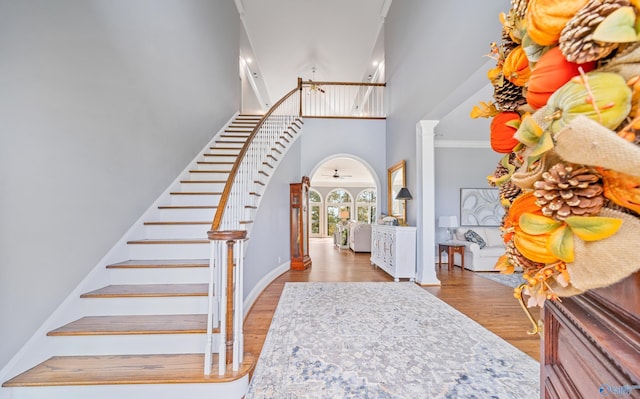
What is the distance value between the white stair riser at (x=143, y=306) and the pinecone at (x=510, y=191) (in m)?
2.18

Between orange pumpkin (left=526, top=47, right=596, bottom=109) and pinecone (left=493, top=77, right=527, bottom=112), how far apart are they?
0.12 meters

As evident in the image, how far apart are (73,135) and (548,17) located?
280 cm

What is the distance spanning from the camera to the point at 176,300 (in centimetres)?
220

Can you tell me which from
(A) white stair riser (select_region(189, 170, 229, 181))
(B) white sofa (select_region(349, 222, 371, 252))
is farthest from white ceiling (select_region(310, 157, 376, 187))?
(A) white stair riser (select_region(189, 170, 229, 181))

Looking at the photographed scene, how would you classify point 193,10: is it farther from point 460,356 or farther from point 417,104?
point 460,356

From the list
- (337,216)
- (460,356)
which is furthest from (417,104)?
(337,216)

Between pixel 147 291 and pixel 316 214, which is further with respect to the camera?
pixel 316 214

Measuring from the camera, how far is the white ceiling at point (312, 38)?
6.66 metres

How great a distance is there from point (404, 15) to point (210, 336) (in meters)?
5.96

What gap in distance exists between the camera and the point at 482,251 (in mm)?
5449

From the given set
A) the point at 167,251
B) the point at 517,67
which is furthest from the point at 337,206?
the point at 517,67

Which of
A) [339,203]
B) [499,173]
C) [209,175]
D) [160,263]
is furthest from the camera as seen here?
[339,203]

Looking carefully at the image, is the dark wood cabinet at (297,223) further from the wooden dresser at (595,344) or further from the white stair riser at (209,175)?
the wooden dresser at (595,344)

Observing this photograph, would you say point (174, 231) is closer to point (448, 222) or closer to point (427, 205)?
point (427, 205)
